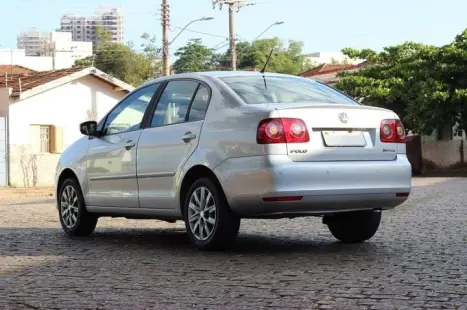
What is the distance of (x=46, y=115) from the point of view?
29875 mm

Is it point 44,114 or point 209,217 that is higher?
point 44,114

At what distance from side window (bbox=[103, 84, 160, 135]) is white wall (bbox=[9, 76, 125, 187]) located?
19792mm

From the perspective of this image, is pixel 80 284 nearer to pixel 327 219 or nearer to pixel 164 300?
pixel 164 300

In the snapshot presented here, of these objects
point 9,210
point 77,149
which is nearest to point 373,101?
point 9,210

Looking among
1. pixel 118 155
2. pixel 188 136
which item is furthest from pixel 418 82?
pixel 188 136

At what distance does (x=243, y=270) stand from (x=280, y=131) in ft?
4.17

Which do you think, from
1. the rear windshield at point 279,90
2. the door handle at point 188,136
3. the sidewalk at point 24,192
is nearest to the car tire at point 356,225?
the rear windshield at point 279,90

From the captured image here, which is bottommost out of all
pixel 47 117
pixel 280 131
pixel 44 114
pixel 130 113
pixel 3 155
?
pixel 3 155

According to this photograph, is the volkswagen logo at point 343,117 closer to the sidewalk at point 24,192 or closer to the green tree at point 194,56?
the sidewalk at point 24,192

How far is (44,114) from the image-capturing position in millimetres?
29828

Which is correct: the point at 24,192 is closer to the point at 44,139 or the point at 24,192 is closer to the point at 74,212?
the point at 44,139

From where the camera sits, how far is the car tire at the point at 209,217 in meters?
7.69

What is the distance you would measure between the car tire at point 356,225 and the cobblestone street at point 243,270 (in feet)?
0.56

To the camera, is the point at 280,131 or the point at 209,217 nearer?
the point at 280,131
